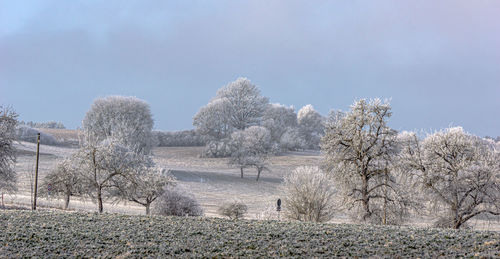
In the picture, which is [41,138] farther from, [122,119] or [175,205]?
[175,205]

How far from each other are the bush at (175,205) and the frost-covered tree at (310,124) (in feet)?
282

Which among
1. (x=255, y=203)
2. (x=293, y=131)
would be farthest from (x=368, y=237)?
(x=293, y=131)

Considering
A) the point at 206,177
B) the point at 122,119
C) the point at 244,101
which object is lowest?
the point at 206,177

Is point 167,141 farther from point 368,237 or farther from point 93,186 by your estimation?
point 368,237

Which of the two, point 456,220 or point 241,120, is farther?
point 241,120

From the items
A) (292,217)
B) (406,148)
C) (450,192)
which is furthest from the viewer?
(292,217)

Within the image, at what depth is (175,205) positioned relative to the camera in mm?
30828

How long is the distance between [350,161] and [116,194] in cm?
1797

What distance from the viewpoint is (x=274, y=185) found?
70.8m

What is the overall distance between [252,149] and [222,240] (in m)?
65.3

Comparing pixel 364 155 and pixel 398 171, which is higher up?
pixel 364 155

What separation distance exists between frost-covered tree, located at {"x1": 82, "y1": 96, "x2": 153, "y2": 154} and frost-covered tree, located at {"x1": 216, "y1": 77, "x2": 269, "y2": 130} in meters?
26.1

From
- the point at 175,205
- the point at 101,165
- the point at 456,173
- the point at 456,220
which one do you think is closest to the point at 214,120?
the point at 101,165

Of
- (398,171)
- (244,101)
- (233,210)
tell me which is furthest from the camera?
(244,101)
